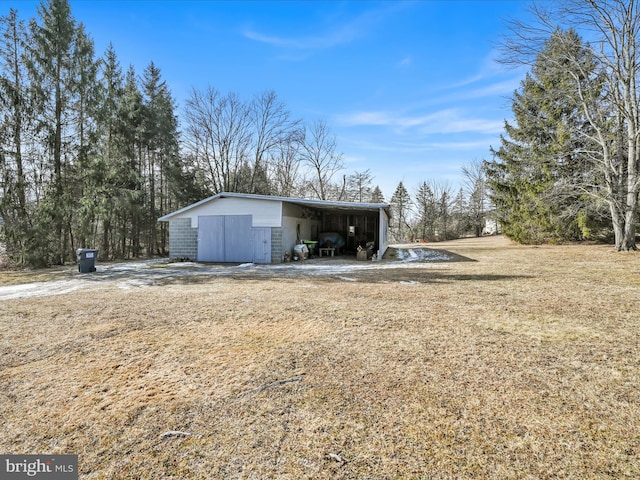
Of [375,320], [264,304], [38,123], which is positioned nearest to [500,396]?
[375,320]

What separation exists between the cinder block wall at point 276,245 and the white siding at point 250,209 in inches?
9.8

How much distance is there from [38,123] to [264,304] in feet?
44.7

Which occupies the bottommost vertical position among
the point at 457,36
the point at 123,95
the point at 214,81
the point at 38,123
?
the point at 38,123

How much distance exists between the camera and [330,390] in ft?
Answer: 7.99

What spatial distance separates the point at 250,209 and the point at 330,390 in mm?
10809

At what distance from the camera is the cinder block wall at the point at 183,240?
1345 cm

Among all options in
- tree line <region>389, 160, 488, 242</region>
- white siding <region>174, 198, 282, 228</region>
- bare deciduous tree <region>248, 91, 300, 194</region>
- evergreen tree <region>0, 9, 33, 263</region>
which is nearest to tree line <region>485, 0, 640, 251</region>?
white siding <region>174, 198, 282, 228</region>

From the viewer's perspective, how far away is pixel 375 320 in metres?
4.27

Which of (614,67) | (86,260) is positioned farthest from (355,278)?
(614,67)

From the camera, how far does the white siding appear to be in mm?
12273

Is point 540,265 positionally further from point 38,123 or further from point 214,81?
point 214,81

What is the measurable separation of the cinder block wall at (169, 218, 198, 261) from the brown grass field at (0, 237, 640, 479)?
27.8ft

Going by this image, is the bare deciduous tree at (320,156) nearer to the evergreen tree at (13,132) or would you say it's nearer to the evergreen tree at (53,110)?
the evergreen tree at (53,110)

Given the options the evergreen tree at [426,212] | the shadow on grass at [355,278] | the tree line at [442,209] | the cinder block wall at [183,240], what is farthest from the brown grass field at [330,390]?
the evergreen tree at [426,212]
